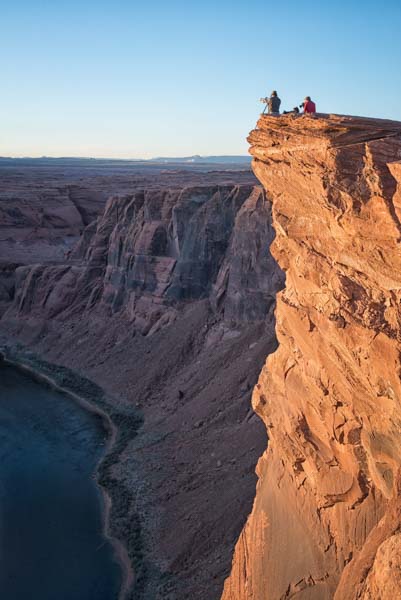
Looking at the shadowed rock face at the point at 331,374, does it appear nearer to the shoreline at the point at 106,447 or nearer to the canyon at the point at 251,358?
the canyon at the point at 251,358

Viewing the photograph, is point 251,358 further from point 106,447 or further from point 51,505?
point 51,505

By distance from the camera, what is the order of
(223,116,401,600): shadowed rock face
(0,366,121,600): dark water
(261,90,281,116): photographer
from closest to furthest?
(223,116,401,600): shadowed rock face → (261,90,281,116): photographer → (0,366,121,600): dark water

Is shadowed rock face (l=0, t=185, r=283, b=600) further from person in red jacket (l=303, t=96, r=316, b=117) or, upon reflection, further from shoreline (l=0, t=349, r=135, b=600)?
person in red jacket (l=303, t=96, r=316, b=117)

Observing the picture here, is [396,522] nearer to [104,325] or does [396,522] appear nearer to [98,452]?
[98,452]

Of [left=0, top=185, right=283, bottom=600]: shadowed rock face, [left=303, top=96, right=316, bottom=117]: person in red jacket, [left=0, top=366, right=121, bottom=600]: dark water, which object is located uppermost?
[left=303, top=96, right=316, bottom=117]: person in red jacket

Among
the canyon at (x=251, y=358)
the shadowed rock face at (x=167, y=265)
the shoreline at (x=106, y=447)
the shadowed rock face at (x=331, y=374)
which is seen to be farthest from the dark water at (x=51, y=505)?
the shadowed rock face at (x=331, y=374)

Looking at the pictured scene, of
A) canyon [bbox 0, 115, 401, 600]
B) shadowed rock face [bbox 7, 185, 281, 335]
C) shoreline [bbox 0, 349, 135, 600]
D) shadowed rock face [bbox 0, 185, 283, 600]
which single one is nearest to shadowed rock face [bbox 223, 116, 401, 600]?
canyon [bbox 0, 115, 401, 600]

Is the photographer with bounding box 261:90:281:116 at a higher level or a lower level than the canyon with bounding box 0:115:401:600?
higher
